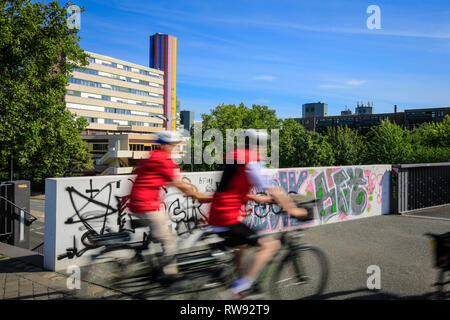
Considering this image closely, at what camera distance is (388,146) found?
Result: 6319 cm

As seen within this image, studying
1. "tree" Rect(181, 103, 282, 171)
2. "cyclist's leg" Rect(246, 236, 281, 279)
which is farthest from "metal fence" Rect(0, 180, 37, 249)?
"tree" Rect(181, 103, 282, 171)

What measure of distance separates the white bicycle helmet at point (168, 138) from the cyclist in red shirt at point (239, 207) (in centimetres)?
67

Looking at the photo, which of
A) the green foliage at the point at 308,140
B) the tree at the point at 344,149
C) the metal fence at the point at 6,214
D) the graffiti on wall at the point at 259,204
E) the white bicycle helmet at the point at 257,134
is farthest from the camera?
the tree at the point at 344,149

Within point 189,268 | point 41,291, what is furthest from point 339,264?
point 41,291

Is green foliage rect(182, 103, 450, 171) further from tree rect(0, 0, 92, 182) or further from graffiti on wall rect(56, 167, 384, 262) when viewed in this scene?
graffiti on wall rect(56, 167, 384, 262)

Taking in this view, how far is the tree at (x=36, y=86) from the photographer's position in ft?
69.2

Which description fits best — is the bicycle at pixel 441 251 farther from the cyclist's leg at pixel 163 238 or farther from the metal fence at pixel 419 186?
the metal fence at pixel 419 186

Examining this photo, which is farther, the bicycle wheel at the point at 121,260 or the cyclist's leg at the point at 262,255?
the bicycle wheel at the point at 121,260

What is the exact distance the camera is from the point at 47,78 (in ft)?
77.7

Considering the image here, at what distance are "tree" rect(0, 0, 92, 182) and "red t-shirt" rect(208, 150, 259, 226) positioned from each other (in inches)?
808

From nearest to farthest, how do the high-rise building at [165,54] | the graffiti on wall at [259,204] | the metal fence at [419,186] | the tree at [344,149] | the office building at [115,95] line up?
the graffiti on wall at [259,204] < the metal fence at [419,186] < the tree at [344,149] < the office building at [115,95] < the high-rise building at [165,54]

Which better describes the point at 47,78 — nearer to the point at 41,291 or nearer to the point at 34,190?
the point at 41,291

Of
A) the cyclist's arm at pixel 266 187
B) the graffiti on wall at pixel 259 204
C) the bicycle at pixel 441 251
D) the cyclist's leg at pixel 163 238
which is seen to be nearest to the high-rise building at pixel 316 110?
the graffiti on wall at pixel 259 204

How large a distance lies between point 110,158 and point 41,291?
7391 cm
